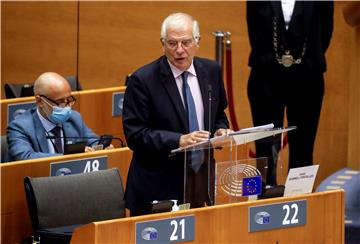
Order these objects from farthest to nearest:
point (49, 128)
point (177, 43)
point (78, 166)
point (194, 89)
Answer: point (49, 128) → point (78, 166) → point (194, 89) → point (177, 43)

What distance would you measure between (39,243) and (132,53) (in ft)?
12.5

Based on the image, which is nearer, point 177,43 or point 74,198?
point 177,43

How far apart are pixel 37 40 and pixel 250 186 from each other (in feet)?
14.1

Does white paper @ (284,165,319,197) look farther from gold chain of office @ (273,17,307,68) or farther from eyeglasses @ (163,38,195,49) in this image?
gold chain of office @ (273,17,307,68)

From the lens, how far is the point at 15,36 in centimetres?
918

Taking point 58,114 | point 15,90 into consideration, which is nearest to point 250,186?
point 58,114

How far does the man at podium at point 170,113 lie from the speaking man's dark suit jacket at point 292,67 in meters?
1.46

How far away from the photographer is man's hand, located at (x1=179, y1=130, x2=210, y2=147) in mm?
5059

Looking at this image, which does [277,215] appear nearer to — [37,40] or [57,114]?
[57,114]

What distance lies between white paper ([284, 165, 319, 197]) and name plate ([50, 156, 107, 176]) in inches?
54.9

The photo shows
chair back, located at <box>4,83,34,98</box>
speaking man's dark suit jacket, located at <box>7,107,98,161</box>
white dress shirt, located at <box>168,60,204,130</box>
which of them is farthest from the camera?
chair back, located at <box>4,83,34,98</box>

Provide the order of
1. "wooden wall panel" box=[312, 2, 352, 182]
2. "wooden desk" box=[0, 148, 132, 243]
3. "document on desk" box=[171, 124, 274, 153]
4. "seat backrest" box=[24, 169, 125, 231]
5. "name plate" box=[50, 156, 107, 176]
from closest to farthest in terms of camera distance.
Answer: "document on desk" box=[171, 124, 274, 153], "seat backrest" box=[24, 169, 125, 231], "wooden desk" box=[0, 148, 132, 243], "name plate" box=[50, 156, 107, 176], "wooden wall panel" box=[312, 2, 352, 182]

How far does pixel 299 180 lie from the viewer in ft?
17.2

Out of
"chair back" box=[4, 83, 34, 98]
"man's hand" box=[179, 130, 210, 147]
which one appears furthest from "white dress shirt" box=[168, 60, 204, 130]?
"chair back" box=[4, 83, 34, 98]
